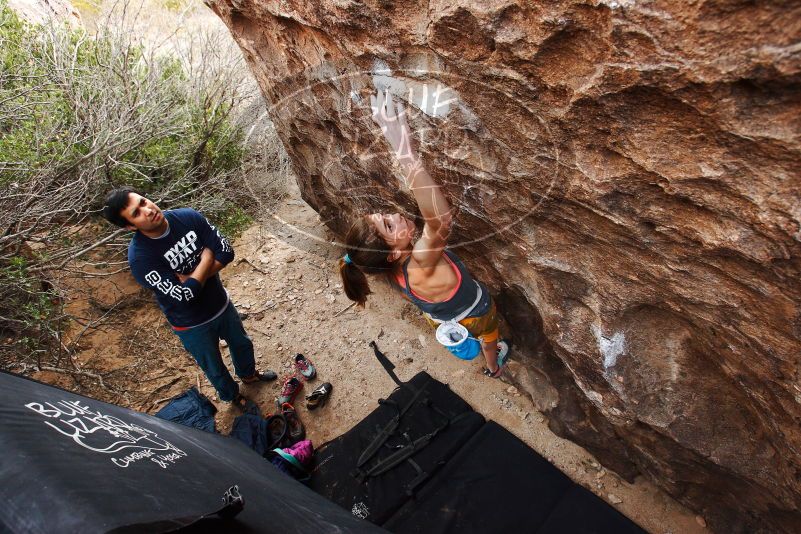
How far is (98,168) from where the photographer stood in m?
3.88

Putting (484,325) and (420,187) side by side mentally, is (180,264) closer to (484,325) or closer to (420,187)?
(420,187)

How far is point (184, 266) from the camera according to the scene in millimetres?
2504

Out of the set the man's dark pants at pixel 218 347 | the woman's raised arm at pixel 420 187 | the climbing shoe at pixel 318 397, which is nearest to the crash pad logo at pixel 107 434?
the man's dark pants at pixel 218 347

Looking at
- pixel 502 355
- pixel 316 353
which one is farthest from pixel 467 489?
pixel 316 353

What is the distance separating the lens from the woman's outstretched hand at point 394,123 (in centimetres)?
207

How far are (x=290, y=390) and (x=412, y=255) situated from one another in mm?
1747

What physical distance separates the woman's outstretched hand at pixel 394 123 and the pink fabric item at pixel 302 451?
1.85m

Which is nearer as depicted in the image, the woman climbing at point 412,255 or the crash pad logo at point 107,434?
the crash pad logo at point 107,434

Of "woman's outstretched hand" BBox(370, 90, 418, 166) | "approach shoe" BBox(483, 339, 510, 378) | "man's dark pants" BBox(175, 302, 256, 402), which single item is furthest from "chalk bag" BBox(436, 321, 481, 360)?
"man's dark pants" BBox(175, 302, 256, 402)

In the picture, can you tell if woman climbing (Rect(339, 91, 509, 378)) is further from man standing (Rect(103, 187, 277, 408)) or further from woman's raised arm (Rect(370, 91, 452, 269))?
man standing (Rect(103, 187, 277, 408))

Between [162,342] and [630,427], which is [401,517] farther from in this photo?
[162,342]

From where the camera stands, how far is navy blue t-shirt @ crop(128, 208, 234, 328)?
2.35m

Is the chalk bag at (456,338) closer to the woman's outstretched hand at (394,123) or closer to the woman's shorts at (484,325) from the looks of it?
the woman's shorts at (484,325)

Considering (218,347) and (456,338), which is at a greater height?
(456,338)
